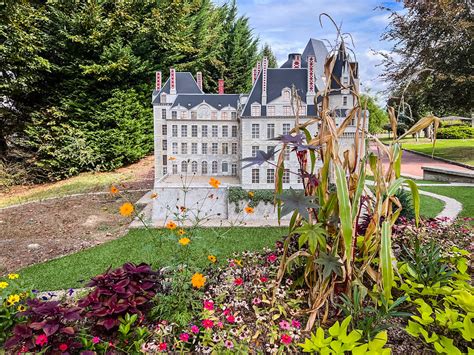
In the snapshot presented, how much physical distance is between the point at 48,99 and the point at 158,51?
6539mm

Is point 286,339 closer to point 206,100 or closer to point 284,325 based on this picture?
point 284,325

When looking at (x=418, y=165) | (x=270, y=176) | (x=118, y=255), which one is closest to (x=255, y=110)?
(x=270, y=176)

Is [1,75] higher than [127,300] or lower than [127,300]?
higher

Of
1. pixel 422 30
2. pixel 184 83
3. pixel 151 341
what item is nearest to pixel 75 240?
pixel 184 83

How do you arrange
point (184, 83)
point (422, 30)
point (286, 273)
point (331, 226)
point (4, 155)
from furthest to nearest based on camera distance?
point (422, 30)
point (4, 155)
point (184, 83)
point (286, 273)
point (331, 226)

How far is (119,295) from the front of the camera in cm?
283

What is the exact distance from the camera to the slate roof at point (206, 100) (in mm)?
9859

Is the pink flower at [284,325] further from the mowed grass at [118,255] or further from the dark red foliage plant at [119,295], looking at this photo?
the mowed grass at [118,255]

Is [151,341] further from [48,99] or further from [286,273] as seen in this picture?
[48,99]

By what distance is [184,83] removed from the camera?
1082 centimetres

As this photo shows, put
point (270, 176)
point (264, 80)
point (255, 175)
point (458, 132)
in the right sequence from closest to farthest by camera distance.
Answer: point (264, 80) → point (255, 175) → point (270, 176) → point (458, 132)

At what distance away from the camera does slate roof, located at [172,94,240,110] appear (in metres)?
9.86

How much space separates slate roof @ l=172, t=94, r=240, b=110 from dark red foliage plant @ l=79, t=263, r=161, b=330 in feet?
24.3

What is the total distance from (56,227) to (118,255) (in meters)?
3.52
